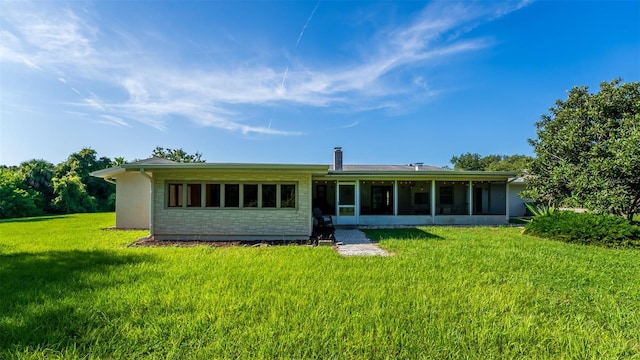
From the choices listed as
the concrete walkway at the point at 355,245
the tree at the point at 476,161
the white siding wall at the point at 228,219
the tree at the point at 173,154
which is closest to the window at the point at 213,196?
the white siding wall at the point at 228,219

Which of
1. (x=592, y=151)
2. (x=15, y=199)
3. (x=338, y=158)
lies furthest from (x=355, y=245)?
(x=15, y=199)

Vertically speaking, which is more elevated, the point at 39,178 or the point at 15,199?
the point at 39,178

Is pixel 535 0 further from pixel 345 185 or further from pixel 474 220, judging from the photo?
pixel 345 185

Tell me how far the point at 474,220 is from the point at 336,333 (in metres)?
13.4

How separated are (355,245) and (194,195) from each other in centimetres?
597

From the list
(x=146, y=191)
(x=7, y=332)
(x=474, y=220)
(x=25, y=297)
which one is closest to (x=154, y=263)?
(x=25, y=297)

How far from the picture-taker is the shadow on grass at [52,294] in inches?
127

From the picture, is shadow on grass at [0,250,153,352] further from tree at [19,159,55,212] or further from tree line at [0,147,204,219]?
tree at [19,159,55,212]

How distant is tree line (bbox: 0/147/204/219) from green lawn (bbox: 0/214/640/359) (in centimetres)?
2293

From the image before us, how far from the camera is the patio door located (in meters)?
14.0

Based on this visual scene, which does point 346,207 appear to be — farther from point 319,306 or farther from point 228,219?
point 319,306

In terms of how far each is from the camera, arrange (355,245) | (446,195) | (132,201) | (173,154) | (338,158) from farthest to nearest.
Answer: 1. (173,154)
2. (446,195)
3. (338,158)
4. (132,201)
5. (355,245)

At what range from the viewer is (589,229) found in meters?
9.23

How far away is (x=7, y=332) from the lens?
330cm
